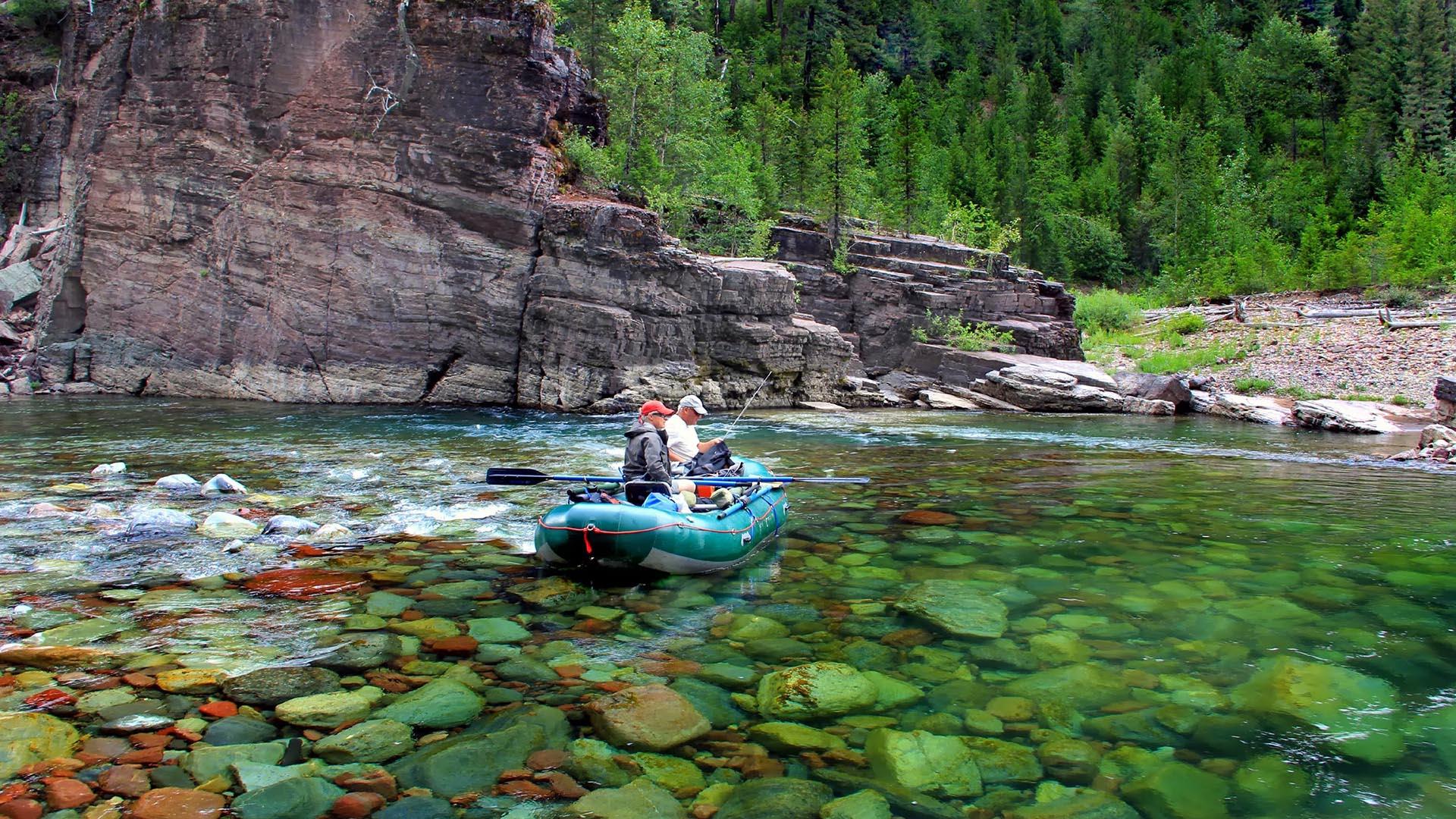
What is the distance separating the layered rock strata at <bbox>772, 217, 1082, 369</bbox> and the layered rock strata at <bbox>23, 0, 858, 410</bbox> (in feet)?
31.6

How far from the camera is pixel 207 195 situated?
25266mm

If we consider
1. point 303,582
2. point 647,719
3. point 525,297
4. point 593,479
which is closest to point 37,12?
point 525,297

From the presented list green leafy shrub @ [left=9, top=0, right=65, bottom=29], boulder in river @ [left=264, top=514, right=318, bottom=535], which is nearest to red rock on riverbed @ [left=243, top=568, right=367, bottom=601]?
boulder in river @ [left=264, top=514, right=318, bottom=535]

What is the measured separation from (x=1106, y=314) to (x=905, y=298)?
14136mm

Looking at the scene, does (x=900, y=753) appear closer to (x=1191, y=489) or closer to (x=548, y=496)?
(x=548, y=496)

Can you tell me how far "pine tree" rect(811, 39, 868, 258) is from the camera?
38469 millimetres

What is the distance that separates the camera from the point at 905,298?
1342 inches

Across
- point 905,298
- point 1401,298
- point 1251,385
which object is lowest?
point 1251,385

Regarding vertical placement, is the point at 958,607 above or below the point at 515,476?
below

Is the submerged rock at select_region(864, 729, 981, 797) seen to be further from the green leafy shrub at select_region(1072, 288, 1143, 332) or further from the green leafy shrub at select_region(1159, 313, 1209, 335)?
the green leafy shrub at select_region(1072, 288, 1143, 332)

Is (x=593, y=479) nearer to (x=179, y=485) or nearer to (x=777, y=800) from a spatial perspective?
(x=777, y=800)

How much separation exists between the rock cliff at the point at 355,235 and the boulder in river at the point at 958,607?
58.0 feet

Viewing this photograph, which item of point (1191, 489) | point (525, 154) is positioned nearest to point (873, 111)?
point (525, 154)

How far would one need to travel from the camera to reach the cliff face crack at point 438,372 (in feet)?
81.1
